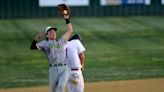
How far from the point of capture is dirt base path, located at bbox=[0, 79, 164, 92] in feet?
45.9

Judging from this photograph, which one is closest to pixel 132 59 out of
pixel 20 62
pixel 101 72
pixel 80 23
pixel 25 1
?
pixel 101 72

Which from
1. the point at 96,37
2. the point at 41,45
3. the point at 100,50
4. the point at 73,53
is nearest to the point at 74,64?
the point at 73,53

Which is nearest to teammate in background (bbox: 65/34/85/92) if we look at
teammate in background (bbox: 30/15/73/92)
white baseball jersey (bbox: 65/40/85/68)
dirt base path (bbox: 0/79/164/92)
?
white baseball jersey (bbox: 65/40/85/68)

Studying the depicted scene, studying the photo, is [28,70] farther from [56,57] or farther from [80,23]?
[80,23]

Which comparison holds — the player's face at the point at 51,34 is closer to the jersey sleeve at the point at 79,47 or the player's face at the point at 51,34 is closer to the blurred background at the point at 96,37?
the jersey sleeve at the point at 79,47

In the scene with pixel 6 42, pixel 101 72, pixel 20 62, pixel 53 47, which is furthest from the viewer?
pixel 6 42

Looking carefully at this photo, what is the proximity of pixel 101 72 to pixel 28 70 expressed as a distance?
2.21m

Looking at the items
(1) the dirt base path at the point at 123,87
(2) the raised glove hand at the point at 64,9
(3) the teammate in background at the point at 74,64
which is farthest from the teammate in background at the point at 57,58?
(1) the dirt base path at the point at 123,87

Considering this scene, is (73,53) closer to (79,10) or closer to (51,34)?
(51,34)

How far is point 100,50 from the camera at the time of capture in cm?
2048

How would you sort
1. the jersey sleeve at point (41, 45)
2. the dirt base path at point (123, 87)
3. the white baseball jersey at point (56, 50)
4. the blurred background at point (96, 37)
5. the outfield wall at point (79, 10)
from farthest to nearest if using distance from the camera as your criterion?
the outfield wall at point (79, 10) < the blurred background at point (96, 37) < the dirt base path at point (123, 87) < the jersey sleeve at point (41, 45) < the white baseball jersey at point (56, 50)

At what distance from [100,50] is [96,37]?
8.67 ft

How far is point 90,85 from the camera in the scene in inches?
586

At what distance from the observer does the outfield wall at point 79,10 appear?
2684 cm
